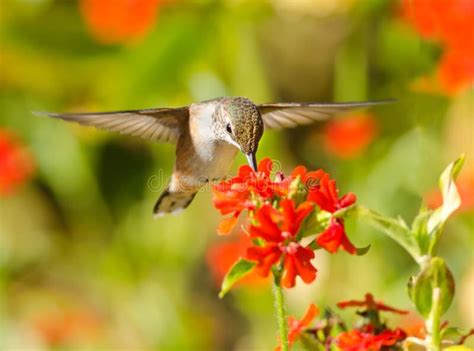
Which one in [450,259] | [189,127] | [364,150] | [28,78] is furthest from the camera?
[28,78]

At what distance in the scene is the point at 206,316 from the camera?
143 inches

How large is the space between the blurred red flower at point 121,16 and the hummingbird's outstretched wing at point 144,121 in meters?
1.41

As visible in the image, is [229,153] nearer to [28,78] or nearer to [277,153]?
[277,153]

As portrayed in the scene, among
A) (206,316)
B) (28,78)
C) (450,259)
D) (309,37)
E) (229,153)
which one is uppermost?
(309,37)

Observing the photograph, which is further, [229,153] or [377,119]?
[377,119]

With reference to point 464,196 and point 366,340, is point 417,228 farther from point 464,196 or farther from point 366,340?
point 464,196

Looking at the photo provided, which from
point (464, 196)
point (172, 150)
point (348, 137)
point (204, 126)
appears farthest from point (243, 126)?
point (172, 150)

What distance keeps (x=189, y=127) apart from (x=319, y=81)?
2649mm

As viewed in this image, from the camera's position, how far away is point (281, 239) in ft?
3.46

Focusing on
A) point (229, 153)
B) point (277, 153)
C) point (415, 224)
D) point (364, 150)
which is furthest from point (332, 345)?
point (277, 153)

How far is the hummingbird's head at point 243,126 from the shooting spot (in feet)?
4.53

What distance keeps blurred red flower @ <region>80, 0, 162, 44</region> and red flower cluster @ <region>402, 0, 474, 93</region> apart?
1.04 meters

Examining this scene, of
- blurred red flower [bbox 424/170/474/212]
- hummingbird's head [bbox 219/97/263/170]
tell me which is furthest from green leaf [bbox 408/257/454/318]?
blurred red flower [bbox 424/170/474/212]

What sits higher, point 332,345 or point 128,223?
point 128,223
